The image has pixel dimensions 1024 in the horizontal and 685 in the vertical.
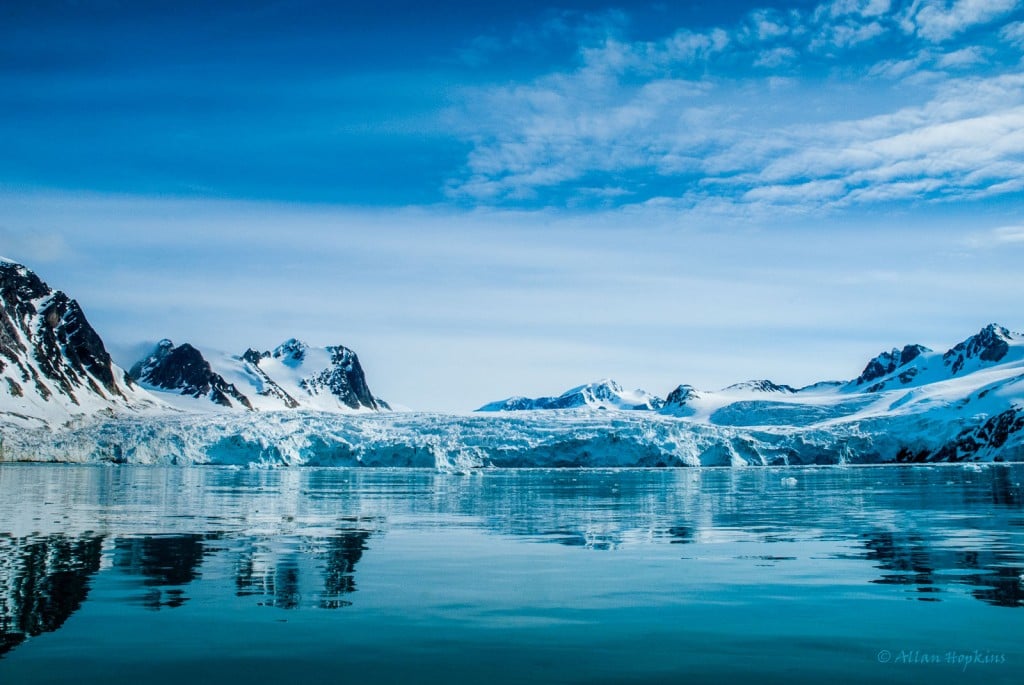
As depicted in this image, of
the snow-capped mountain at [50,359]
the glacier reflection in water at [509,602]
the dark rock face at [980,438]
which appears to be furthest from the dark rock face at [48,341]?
the glacier reflection in water at [509,602]

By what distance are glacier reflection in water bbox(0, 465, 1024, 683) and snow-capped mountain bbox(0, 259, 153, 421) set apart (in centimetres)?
12796

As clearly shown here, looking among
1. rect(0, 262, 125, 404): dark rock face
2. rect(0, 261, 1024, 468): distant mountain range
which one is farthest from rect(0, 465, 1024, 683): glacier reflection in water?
rect(0, 262, 125, 404): dark rock face

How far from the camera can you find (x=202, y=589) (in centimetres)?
1158

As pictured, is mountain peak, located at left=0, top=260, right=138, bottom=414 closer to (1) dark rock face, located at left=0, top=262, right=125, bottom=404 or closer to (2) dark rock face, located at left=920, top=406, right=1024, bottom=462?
(1) dark rock face, located at left=0, top=262, right=125, bottom=404

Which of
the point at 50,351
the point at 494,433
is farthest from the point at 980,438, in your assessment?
the point at 50,351

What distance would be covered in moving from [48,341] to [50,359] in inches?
375

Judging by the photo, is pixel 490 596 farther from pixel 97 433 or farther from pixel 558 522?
pixel 97 433

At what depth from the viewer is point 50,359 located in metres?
157

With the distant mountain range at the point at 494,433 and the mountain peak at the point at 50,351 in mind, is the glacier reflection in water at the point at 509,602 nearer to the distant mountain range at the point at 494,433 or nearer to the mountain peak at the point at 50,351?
the distant mountain range at the point at 494,433

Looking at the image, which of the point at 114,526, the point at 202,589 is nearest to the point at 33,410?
the point at 114,526

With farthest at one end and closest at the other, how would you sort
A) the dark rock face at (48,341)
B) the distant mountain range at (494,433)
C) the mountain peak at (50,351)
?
the dark rock face at (48,341)
the mountain peak at (50,351)
the distant mountain range at (494,433)

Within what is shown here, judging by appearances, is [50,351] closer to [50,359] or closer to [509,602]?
[50,359]

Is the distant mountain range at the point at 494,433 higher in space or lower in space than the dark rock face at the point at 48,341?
lower

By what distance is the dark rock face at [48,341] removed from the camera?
149 m
